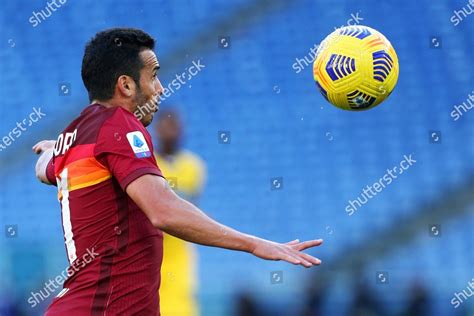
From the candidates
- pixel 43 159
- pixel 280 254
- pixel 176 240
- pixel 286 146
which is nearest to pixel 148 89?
pixel 43 159

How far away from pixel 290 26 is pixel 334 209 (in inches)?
82.6

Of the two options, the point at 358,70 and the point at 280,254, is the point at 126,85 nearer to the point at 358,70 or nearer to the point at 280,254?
the point at 280,254

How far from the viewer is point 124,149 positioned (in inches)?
121

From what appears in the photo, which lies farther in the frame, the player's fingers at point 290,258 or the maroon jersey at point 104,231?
the maroon jersey at point 104,231

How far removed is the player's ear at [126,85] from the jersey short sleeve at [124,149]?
0.58 ft

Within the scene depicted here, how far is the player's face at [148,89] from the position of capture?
3.41 meters

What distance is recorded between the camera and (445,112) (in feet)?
30.6

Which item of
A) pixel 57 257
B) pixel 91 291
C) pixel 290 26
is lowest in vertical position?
pixel 57 257

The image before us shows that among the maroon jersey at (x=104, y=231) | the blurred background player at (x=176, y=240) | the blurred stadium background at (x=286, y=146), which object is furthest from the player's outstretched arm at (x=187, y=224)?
the blurred stadium background at (x=286, y=146)

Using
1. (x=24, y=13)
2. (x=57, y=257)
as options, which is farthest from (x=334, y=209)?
(x=24, y=13)

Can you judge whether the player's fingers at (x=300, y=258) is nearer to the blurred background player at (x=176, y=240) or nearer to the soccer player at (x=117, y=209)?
the soccer player at (x=117, y=209)

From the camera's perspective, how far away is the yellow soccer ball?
4488mm

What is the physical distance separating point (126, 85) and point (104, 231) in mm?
573

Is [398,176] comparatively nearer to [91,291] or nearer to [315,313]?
[315,313]
